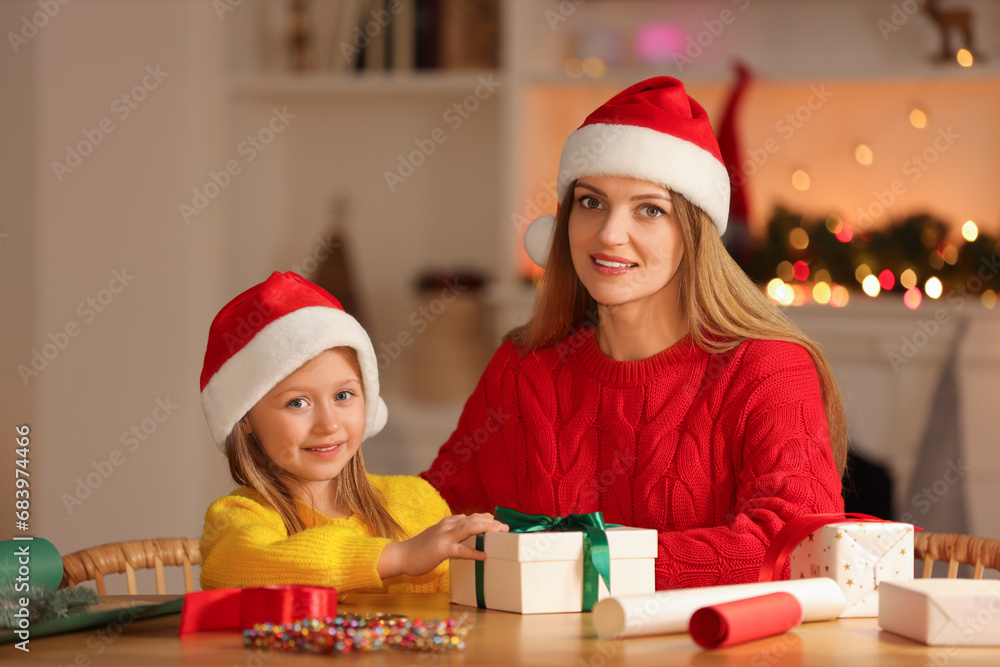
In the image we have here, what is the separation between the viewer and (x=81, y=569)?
4.36 feet

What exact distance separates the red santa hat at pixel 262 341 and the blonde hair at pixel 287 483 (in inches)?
1.0

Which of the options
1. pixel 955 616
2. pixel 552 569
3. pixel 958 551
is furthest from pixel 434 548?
pixel 958 551

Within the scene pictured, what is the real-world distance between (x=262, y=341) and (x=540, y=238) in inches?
22.8

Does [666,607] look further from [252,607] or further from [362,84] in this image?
[362,84]

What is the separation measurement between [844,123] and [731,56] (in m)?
0.40

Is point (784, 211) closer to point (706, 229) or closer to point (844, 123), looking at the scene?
point (844, 123)

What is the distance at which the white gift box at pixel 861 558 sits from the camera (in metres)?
1.06

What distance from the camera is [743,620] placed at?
901mm

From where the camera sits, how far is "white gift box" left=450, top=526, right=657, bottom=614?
1029 millimetres

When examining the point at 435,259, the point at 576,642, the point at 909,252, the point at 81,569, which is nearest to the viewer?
the point at 576,642

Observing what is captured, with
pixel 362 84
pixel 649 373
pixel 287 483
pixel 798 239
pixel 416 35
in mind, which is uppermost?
pixel 416 35

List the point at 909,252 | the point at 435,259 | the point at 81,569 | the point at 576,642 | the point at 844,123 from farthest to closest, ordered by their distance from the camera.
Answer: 1. the point at 435,259
2. the point at 844,123
3. the point at 909,252
4. the point at 81,569
5. the point at 576,642

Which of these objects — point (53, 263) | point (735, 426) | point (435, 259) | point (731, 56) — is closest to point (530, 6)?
point (731, 56)

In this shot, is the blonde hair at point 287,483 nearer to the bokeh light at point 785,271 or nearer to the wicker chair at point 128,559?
the wicker chair at point 128,559
